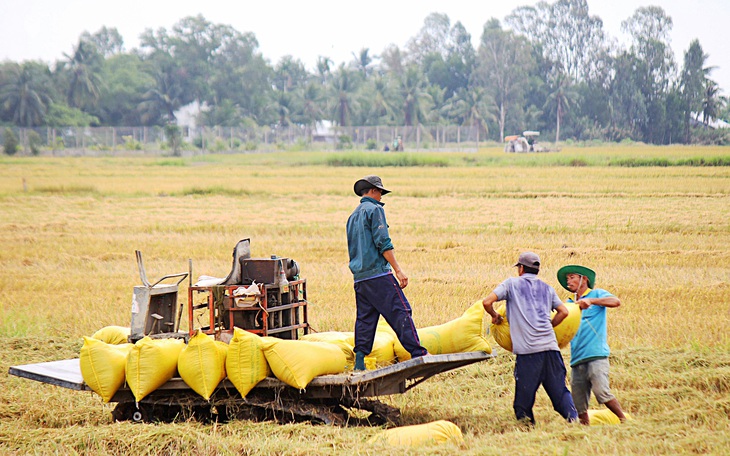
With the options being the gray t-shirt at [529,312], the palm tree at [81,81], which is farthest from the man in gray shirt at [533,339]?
the palm tree at [81,81]

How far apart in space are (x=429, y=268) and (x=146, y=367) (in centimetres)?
774

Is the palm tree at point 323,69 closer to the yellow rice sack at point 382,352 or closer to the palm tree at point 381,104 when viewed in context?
the palm tree at point 381,104

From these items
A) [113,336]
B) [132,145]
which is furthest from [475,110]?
[113,336]

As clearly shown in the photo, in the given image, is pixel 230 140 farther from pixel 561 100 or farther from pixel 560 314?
pixel 560 314

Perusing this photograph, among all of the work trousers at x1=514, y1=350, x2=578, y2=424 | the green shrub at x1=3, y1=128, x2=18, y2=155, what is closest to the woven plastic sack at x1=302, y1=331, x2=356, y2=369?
the work trousers at x1=514, y1=350, x2=578, y2=424

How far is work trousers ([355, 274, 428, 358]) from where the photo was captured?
6137mm

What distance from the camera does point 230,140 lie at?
202 ft

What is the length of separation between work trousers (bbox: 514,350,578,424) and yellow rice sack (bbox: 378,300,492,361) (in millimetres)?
700

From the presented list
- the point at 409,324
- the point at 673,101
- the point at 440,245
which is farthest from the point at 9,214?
the point at 673,101

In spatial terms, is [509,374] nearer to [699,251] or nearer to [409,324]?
[409,324]

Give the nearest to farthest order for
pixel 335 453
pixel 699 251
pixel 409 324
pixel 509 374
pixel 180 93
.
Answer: pixel 335 453
pixel 409 324
pixel 509 374
pixel 699 251
pixel 180 93

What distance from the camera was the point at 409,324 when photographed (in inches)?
242

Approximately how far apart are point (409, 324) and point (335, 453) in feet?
4.20

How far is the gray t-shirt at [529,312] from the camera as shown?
19.2 feet
